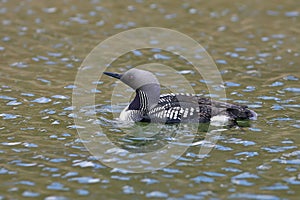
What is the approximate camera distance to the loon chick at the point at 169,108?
11.0 m

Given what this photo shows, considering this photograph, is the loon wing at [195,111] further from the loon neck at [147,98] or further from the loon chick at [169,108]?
the loon neck at [147,98]

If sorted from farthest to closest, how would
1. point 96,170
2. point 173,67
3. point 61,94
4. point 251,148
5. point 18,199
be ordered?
1. point 173,67
2. point 61,94
3. point 251,148
4. point 96,170
5. point 18,199

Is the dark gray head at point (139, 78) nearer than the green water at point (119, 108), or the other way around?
the green water at point (119, 108)

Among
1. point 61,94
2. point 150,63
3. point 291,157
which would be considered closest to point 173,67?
point 150,63

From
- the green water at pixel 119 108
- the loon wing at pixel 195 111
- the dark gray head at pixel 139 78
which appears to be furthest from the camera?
the dark gray head at pixel 139 78

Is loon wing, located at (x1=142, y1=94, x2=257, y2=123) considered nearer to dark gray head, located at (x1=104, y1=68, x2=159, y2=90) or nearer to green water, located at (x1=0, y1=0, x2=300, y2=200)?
green water, located at (x1=0, y1=0, x2=300, y2=200)

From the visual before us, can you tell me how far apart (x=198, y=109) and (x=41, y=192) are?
395 centimetres

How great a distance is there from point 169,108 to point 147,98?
68 centimetres

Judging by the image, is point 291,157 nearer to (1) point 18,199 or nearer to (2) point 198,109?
(2) point 198,109

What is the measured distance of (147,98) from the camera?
11.7 m

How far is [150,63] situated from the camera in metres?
15.6

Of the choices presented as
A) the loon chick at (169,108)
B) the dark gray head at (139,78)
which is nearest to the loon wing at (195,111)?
the loon chick at (169,108)

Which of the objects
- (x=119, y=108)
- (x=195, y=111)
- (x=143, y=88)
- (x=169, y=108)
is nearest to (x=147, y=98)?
(x=143, y=88)

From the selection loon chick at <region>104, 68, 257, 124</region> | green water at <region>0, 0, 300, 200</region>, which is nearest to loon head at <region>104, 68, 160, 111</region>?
loon chick at <region>104, 68, 257, 124</region>
